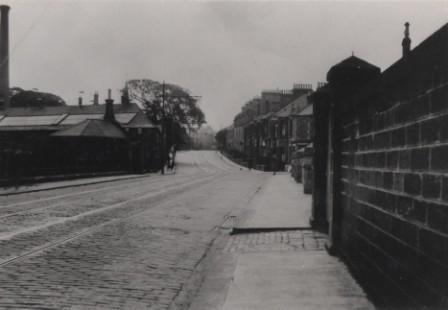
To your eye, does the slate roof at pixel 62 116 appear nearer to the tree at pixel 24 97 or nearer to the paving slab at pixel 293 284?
the tree at pixel 24 97

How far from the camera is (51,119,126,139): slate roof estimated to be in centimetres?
4962

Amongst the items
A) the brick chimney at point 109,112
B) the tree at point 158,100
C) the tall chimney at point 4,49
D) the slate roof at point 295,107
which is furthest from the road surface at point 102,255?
the tree at point 158,100

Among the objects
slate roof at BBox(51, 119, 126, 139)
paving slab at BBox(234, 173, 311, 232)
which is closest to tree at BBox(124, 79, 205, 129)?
slate roof at BBox(51, 119, 126, 139)

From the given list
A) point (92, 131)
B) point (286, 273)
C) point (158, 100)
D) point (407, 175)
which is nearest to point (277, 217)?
point (286, 273)

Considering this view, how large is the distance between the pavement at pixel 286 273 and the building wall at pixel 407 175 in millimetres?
431

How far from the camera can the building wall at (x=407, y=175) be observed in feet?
9.64

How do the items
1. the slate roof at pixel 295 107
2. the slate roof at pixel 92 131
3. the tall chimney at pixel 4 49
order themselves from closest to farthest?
the slate roof at pixel 92 131 → the tall chimney at pixel 4 49 → the slate roof at pixel 295 107

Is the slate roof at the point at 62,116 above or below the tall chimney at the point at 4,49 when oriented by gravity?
below

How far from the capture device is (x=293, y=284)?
5586 millimetres

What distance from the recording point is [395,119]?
4.10 metres

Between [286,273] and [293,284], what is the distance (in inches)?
22.8

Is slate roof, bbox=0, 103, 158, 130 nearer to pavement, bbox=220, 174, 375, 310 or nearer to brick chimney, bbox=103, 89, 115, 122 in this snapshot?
brick chimney, bbox=103, 89, 115, 122

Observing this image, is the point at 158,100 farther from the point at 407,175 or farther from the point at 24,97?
the point at 407,175

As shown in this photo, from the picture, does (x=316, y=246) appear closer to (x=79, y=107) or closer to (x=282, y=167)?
(x=282, y=167)
